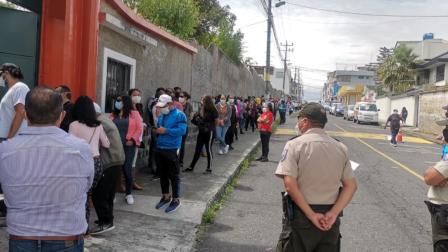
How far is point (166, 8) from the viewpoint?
15.7 metres

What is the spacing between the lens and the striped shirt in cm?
257

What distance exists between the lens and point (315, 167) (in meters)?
3.59

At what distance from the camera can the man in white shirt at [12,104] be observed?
5461mm

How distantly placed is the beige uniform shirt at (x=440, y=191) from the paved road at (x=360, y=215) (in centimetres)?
208

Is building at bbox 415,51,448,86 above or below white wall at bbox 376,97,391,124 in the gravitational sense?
above

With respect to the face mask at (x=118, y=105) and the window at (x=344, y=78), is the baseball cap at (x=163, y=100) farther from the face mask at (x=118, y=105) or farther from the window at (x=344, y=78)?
the window at (x=344, y=78)

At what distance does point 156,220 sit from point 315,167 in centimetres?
351

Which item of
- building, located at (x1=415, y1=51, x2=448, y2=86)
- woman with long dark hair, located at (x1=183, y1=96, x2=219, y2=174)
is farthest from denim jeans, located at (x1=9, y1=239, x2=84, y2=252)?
building, located at (x1=415, y1=51, x2=448, y2=86)

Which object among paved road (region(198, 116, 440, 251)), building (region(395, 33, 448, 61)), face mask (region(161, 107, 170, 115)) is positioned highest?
building (region(395, 33, 448, 61))

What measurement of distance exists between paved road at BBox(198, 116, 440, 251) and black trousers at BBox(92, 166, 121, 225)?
1.19 m

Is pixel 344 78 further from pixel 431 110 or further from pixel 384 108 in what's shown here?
pixel 431 110

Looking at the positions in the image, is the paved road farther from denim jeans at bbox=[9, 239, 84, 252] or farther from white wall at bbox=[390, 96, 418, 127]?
white wall at bbox=[390, 96, 418, 127]

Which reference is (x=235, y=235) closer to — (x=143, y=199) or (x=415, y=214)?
(x=143, y=199)

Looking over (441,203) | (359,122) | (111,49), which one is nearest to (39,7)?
(111,49)
